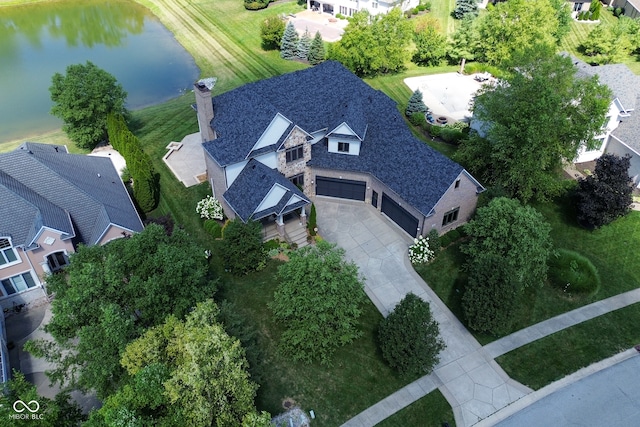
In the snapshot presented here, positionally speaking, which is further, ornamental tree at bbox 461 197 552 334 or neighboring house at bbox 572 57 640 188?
neighboring house at bbox 572 57 640 188

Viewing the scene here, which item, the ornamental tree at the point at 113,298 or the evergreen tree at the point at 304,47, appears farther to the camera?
the evergreen tree at the point at 304,47

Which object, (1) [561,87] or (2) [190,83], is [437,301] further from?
(2) [190,83]

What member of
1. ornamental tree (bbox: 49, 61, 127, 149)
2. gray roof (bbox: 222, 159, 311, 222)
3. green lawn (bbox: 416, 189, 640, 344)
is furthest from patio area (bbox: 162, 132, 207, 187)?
green lawn (bbox: 416, 189, 640, 344)

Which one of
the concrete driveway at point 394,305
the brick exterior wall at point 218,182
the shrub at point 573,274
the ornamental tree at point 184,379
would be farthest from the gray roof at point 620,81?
the ornamental tree at point 184,379

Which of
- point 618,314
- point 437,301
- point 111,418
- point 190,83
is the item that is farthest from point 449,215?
point 190,83

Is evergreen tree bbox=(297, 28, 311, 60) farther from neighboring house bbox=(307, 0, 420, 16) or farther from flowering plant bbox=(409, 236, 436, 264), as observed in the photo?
flowering plant bbox=(409, 236, 436, 264)

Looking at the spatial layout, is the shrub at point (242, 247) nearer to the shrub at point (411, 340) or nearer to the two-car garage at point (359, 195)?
the two-car garage at point (359, 195)

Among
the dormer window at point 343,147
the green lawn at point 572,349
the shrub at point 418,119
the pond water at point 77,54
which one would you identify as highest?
the dormer window at point 343,147
